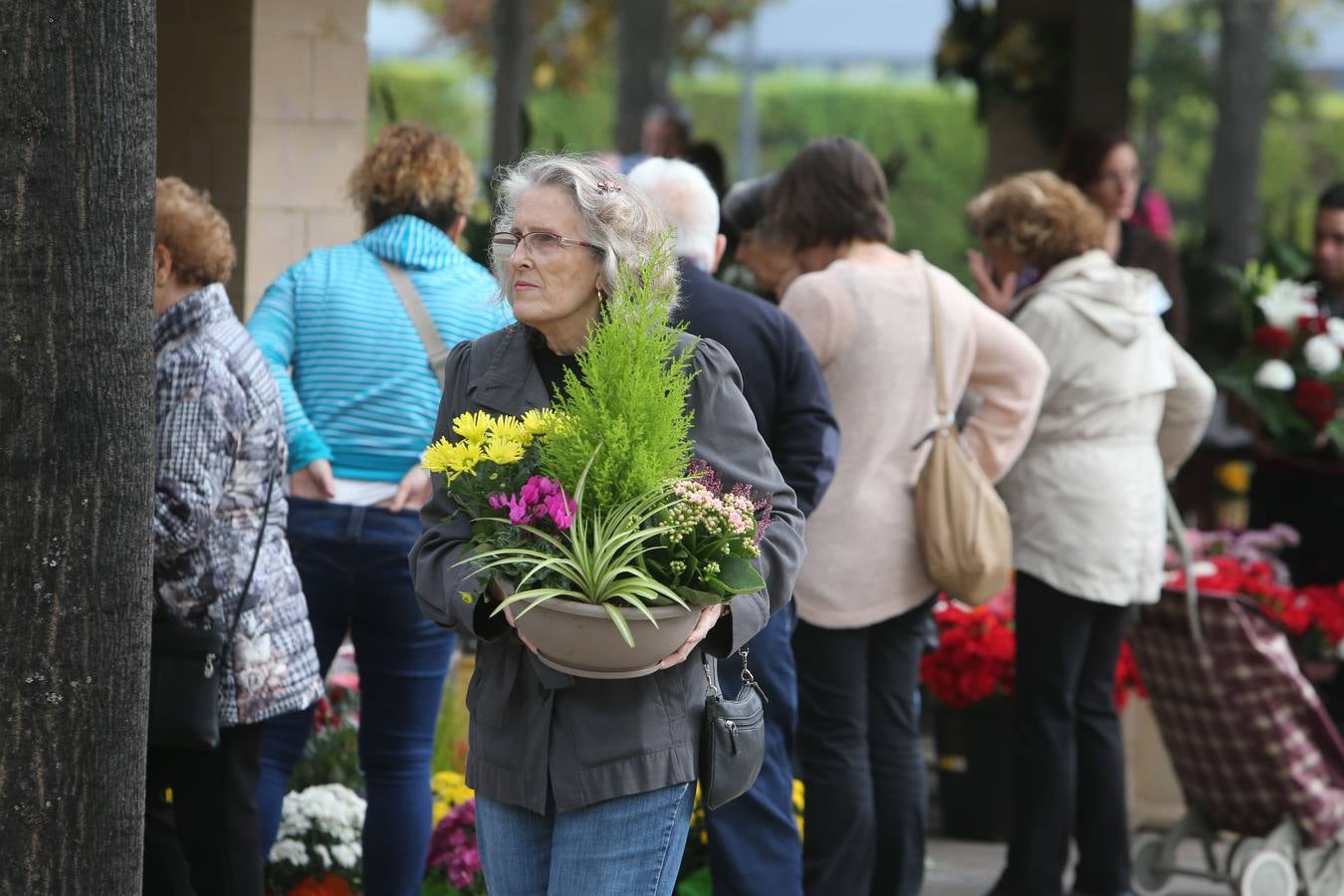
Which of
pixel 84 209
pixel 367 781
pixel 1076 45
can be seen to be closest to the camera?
pixel 84 209

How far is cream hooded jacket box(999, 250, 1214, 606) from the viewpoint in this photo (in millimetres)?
5078

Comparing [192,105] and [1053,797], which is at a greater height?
[192,105]

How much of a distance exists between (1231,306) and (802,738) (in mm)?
5296

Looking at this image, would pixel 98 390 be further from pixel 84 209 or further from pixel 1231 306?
pixel 1231 306

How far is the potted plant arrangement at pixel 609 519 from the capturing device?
8.57 ft

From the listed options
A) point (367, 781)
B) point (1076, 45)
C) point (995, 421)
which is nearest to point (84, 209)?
point (367, 781)

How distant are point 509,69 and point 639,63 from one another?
1.51 m

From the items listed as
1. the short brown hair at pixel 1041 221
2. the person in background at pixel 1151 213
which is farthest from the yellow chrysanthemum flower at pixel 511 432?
the person in background at pixel 1151 213

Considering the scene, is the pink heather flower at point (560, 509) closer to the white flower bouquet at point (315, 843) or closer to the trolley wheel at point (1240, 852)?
the white flower bouquet at point (315, 843)

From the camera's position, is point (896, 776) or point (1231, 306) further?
point (1231, 306)

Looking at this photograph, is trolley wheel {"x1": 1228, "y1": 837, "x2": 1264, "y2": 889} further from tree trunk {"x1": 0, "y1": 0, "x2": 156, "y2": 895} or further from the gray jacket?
tree trunk {"x1": 0, "y1": 0, "x2": 156, "y2": 895}

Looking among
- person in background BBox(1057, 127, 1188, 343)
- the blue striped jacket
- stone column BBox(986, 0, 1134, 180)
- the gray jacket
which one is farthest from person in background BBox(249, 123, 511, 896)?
stone column BBox(986, 0, 1134, 180)

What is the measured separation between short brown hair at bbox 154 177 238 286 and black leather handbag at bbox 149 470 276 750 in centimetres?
71

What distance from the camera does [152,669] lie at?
351 centimetres
